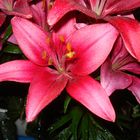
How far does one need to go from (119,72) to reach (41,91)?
16cm

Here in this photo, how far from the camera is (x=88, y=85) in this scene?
0.50m

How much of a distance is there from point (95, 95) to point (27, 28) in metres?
0.16

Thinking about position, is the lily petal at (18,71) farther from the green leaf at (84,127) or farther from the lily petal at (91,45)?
the green leaf at (84,127)

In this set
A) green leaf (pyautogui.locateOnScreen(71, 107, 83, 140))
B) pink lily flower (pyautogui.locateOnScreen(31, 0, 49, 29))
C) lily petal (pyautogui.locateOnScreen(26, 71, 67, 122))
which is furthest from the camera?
green leaf (pyautogui.locateOnScreen(71, 107, 83, 140))

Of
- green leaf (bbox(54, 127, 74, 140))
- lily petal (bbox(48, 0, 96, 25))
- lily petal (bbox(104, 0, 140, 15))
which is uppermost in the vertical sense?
lily petal (bbox(48, 0, 96, 25))

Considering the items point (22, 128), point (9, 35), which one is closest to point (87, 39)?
point (9, 35)

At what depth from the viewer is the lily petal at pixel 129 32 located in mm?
468

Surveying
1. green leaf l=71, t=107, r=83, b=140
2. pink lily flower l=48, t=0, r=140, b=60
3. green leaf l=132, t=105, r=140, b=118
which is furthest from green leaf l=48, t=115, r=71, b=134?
pink lily flower l=48, t=0, r=140, b=60

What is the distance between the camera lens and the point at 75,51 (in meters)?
0.55

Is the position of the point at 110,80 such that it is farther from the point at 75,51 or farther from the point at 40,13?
the point at 40,13

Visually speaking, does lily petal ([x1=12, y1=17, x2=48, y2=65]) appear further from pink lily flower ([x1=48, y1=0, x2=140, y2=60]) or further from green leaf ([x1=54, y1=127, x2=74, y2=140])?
green leaf ([x1=54, y1=127, x2=74, y2=140])

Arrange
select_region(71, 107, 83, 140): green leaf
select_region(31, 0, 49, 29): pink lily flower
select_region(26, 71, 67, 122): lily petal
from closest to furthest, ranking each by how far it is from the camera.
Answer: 1. select_region(26, 71, 67, 122): lily petal
2. select_region(31, 0, 49, 29): pink lily flower
3. select_region(71, 107, 83, 140): green leaf

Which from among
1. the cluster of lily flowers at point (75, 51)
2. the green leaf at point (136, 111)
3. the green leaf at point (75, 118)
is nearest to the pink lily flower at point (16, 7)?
the cluster of lily flowers at point (75, 51)

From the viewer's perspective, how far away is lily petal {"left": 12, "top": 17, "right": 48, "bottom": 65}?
20.7 inches
